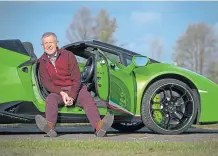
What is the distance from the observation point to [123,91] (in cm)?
658

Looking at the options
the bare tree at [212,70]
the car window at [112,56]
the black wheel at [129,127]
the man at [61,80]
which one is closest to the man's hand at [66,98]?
the man at [61,80]

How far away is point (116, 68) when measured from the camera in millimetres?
6719

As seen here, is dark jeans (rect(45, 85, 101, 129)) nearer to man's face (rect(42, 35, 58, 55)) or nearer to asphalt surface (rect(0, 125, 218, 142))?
asphalt surface (rect(0, 125, 218, 142))

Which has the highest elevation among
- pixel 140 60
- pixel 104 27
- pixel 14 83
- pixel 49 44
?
pixel 104 27

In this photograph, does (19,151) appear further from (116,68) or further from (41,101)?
(116,68)

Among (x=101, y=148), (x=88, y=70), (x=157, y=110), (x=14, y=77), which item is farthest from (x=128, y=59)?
(x=101, y=148)

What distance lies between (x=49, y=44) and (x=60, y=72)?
1.35 ft

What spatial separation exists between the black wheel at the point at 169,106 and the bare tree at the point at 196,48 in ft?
95.0

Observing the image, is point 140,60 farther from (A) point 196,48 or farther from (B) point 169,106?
(A) point 196,48

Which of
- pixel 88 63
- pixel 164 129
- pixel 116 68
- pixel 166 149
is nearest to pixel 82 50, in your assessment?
pixel 88 63

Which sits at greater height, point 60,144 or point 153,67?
point 153,67

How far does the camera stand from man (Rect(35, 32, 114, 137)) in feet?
20.3

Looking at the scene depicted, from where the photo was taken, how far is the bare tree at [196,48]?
3574 centimetres

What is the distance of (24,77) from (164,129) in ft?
7.02
